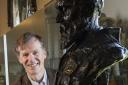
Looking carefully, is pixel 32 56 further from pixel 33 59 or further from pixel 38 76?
pixel 38 76

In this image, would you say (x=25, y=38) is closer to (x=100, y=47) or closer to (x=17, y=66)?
(x=17, y=66)

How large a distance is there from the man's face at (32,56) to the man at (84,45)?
3.50 feet

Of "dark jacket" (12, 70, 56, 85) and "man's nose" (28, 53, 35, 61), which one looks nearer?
"dark jacket" (12, 70, 56, 85)

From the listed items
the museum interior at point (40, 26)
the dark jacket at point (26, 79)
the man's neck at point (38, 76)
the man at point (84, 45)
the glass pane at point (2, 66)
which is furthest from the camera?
the glass pane at point (2, 66)

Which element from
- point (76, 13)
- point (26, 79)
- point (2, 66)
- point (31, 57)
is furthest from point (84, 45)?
point (2, 66)

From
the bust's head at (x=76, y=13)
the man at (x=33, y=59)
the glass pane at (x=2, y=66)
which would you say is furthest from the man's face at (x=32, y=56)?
the bust's head at (x=76, y=13)

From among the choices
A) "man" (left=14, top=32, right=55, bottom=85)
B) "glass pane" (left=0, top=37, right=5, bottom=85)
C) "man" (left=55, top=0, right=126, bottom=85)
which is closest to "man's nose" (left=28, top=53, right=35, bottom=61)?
"man" (left=14, top=32, right=55, bottom=85)

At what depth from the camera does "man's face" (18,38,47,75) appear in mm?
2090

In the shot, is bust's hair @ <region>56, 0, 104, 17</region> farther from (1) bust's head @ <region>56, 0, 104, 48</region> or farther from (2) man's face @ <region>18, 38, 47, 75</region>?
(2) man's face @ <region>18, 38, 47, 75</region>

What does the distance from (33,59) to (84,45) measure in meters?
1.24

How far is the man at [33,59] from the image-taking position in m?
2.07

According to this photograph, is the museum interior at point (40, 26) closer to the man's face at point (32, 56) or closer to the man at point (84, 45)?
the man's face at point (32, 56)

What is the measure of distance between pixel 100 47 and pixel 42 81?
1.26 meters

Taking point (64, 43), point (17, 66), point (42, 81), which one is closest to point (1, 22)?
point (17, 66)
